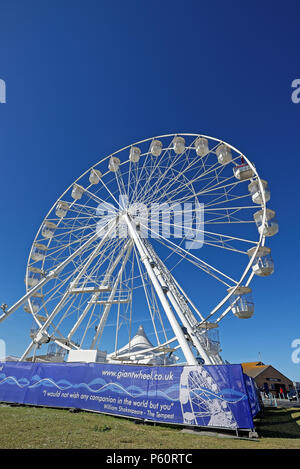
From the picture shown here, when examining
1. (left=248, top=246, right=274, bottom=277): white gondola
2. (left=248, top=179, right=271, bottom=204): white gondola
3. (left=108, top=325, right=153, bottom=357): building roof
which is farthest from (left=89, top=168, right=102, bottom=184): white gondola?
(left=108, top=325, right=153, bottom=357): building roof

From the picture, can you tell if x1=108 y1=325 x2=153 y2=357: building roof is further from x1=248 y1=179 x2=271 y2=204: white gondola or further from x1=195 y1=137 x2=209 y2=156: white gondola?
x1=195 y1=137 x2=209 y2=156: white gondola

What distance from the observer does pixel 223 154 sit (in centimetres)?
1520

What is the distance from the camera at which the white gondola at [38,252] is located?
18.7 meters

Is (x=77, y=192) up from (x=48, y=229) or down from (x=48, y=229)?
up

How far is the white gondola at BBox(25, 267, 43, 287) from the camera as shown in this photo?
59.3 ft

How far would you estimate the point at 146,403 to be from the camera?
7.53 m

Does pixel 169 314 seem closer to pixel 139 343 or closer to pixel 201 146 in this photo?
pixel 201 146

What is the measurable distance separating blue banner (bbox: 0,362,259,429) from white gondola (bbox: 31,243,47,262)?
8896 mm

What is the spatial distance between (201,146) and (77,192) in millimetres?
9797

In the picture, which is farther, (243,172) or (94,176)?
(94,176)

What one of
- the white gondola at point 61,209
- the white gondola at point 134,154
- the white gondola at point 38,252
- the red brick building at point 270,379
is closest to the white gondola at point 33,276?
the white gondola at point 38,252

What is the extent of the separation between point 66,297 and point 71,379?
7.39 meters

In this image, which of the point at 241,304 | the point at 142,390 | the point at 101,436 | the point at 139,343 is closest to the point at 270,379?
the point at 139,343

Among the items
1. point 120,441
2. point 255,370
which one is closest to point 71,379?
point 120,441
